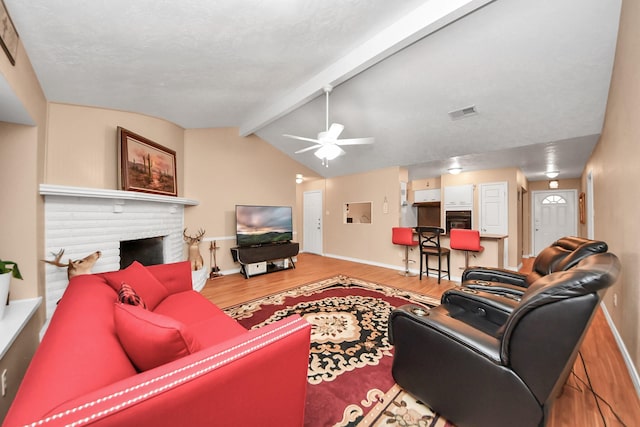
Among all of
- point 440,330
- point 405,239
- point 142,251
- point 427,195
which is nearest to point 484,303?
point 440,330

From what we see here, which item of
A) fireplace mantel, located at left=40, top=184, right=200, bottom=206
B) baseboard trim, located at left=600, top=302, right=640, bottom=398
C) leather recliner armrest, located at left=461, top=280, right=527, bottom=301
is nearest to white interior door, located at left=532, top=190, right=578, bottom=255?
baseboard trim, located at left=600, top=302, right=640, bottom=398

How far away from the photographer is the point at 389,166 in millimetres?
5328

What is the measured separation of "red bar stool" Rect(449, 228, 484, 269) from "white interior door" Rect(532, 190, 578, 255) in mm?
4336

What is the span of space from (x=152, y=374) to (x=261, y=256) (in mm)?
3902

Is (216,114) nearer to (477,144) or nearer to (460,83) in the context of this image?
(460,83)

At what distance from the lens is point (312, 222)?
7254 millimetres

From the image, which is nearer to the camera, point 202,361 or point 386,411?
point 202,361

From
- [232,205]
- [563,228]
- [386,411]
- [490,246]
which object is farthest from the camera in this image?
[563,228]

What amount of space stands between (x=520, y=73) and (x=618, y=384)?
275 centimetres

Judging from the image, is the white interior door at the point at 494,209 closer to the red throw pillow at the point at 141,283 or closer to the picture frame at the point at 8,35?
the red throw pillow at the point at 141,283

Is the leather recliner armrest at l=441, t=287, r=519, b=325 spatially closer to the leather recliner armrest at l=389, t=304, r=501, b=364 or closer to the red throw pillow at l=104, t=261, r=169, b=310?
the leather recliner armrest at l=389, t=304, r=501, b=364

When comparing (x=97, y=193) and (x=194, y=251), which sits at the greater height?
(x=97, y=193)

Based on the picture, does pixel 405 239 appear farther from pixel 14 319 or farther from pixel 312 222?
pixel 14 319

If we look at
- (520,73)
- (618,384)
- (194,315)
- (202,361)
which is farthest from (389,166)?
(202,361)
